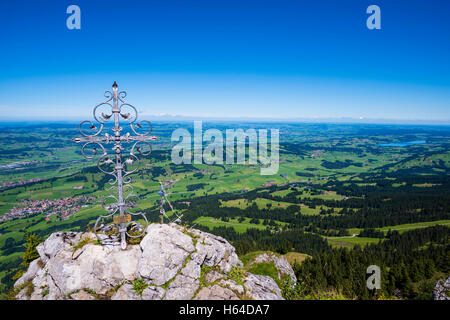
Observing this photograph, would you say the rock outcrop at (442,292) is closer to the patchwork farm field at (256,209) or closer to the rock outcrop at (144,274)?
the rock outcrop at (144,274)

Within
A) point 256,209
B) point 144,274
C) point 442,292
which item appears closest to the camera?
point 144,274

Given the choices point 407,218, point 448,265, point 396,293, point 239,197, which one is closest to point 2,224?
point 239,197

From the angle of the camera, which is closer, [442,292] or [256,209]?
[442,292]

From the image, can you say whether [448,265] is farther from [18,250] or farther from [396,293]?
[18,250]

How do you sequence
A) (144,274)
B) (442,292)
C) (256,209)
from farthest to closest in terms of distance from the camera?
(256,209) < (442,292) < (144,274)

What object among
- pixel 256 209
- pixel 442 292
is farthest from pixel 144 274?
pixel 256 209

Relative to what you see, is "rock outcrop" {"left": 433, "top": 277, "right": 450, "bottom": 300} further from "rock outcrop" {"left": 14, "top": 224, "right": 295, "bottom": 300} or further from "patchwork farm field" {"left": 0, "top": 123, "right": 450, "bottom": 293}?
"patchwork farm field" {"left": 0, "top": 123, "right": 450, "bottom": 293}

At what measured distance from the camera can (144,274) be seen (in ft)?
43.8

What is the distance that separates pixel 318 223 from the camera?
4161 inches

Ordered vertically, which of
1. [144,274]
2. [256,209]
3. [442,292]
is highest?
[144,274]

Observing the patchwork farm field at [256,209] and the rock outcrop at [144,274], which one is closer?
the rock outcrop at [144,274]

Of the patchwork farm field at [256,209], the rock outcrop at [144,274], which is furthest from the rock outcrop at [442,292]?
the patchwork farm field at [256,209]

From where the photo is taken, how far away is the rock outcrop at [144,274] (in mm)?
13070

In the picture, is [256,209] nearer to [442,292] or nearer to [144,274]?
[442,292]
